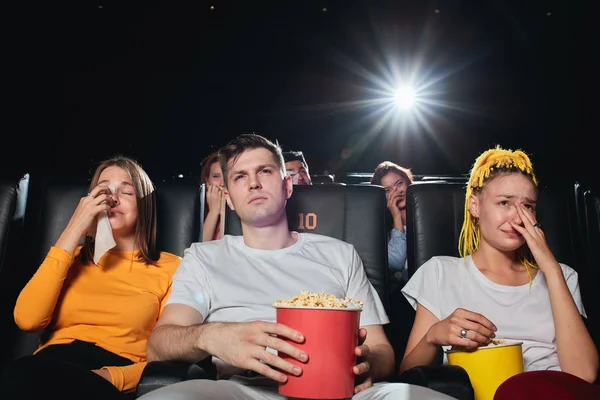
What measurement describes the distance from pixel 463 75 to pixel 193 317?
5.97 meters

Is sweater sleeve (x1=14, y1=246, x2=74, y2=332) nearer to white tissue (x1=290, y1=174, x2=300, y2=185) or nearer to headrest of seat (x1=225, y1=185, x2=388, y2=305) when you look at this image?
headrest of seat (x1=225, y1=185, x2=388, y2=305)

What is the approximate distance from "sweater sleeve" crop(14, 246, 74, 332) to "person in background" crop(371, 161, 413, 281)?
142 centimetres

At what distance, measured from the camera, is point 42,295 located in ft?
5.48

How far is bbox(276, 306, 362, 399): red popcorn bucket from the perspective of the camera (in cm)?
106

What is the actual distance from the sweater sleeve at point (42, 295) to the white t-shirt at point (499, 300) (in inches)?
42.9

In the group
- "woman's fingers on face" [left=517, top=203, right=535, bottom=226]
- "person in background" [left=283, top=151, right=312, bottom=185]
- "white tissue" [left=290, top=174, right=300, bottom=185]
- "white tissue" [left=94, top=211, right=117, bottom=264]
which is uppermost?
"person in background" [left=283, top=151, right=312, bottom=185]

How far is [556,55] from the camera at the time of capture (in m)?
6.24

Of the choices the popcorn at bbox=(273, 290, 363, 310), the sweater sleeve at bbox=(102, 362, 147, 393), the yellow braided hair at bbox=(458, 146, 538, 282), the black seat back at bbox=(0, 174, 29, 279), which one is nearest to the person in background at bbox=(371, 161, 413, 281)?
the yellow braided hair at bbox=(458, 146, 538, 282)

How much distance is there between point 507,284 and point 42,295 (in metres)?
1.47

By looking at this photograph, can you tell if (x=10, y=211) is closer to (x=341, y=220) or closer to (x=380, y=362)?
(x=341, y=220)

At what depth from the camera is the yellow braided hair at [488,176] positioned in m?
1.83

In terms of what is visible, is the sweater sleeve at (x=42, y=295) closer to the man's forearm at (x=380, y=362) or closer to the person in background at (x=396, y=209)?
the man's forearm at (x=380, y=362)

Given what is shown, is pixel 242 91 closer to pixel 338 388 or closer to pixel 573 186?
pixel 573 186

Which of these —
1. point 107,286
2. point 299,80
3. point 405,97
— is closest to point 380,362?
point 107,286
